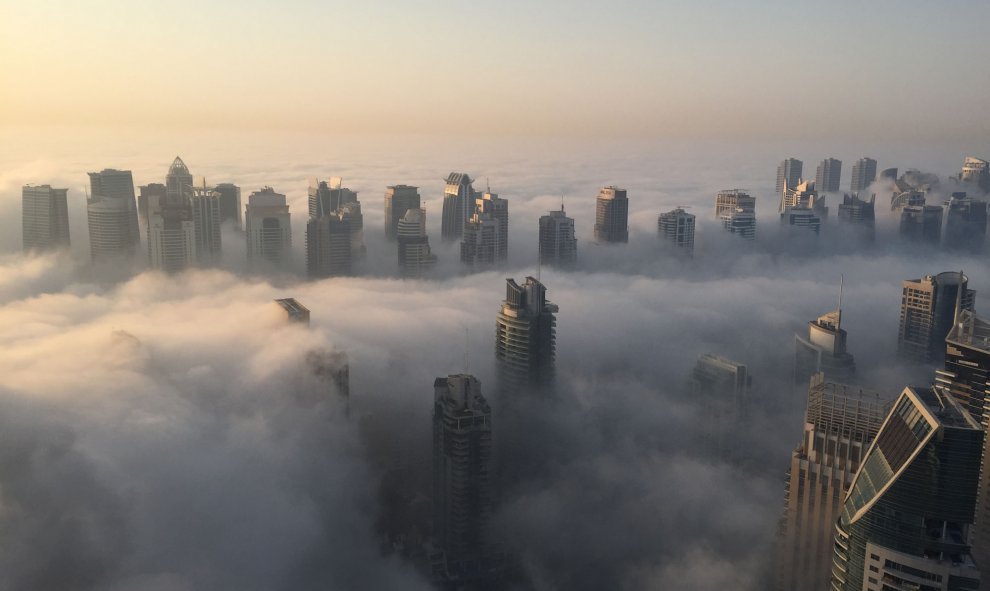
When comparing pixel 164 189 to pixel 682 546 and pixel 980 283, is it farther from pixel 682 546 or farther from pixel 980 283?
pixel 980 283

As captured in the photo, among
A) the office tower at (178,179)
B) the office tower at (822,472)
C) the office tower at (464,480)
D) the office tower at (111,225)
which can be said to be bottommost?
the office tower at (464,480)

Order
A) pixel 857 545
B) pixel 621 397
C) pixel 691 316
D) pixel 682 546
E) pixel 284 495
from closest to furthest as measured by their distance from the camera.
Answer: pixel 857 545 → pixel 284 495 → pixel 682 546 → pixel 621 397 → pixel 691 316

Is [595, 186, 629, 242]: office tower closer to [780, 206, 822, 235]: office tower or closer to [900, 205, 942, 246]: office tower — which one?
[780, 206, 822, 235]: office tower

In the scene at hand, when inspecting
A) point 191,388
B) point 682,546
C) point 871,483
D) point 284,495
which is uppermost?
point 871,483

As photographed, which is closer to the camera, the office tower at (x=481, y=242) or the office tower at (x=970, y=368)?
the office tower at (x=970, y=368)

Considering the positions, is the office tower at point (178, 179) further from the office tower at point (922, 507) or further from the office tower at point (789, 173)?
the office tower at point (789, 173)

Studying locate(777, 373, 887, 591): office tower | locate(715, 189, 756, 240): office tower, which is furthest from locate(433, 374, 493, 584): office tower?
locate(715, 189, 756, 240): office tower

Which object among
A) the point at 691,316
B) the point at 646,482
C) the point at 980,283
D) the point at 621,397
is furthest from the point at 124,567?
the point at 980,283

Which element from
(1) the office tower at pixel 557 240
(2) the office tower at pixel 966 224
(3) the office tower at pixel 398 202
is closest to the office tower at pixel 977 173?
(2) the office tower at pixel 966 224
